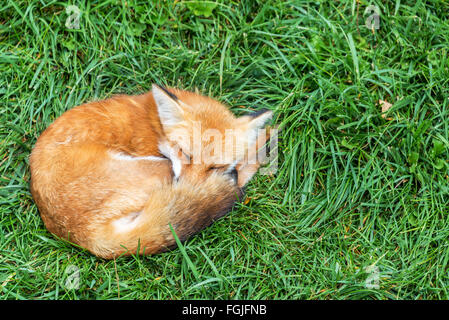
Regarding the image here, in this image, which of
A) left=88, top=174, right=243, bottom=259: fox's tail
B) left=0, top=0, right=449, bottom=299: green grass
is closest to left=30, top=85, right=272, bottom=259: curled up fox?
left=88, top=174, right=243, bottom=259: fox's tail

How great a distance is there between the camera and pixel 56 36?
370cm

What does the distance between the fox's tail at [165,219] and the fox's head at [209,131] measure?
206 millimetres

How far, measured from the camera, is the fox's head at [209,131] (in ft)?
10.0

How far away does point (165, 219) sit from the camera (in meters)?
2.82

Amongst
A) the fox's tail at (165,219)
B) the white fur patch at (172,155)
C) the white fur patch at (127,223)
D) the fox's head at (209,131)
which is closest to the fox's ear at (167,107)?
the fox's head at (209,131)

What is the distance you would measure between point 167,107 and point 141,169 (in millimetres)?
486

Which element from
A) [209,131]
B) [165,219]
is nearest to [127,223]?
[165,219]

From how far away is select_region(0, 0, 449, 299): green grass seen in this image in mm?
2994

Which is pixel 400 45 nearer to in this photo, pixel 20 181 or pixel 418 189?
pixel 418 189

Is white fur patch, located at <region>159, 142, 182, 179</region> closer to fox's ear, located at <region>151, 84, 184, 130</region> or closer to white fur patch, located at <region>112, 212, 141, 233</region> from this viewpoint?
fox's ear, located at <region>151, 84, 184, 130</region>

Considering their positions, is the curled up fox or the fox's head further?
the fox's head

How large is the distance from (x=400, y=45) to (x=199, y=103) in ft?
5.69

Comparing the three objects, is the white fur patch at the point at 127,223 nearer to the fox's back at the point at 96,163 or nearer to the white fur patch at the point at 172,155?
the fox's back at the point at 96,163

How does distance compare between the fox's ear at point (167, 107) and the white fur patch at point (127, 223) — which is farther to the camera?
the fox's ear at point (167, 107)
